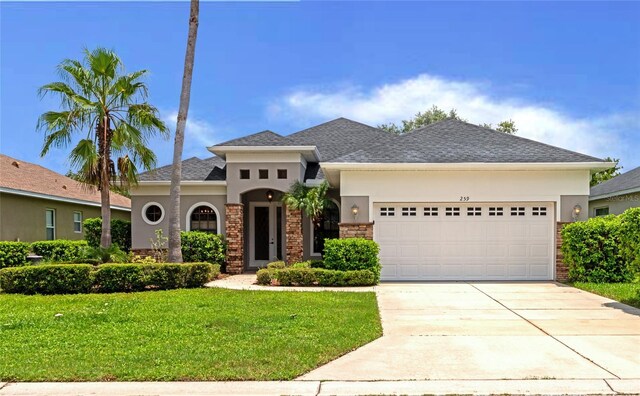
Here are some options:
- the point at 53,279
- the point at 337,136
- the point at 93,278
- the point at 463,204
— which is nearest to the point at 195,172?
the point at 337,136

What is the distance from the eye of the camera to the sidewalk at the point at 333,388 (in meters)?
4.81

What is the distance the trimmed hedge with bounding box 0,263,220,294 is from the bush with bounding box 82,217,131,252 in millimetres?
5839

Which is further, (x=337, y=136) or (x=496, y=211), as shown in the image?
(x=337, y=136)

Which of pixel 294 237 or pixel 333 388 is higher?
A: pixel 294 237

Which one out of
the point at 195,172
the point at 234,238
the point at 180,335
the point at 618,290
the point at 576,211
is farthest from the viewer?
the point at 195,172

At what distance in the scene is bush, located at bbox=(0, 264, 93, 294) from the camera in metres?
12.0

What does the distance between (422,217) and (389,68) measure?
45.3 ft

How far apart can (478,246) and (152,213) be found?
10.8 metres

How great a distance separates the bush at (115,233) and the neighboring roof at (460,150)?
917 cm

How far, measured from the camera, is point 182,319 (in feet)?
26.7

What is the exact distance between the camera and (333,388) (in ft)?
16.1

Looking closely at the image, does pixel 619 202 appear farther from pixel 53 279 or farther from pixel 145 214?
→ pixel 53 279

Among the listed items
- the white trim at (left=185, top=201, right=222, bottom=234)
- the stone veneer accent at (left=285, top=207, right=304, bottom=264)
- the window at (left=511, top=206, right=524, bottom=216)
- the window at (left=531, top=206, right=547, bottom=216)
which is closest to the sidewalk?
the window at (left=511, top=206, right=524, bottom=216)

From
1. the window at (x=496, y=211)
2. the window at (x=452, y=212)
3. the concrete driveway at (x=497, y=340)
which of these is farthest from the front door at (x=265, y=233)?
the concrete driveway at (x=497, y=340)
